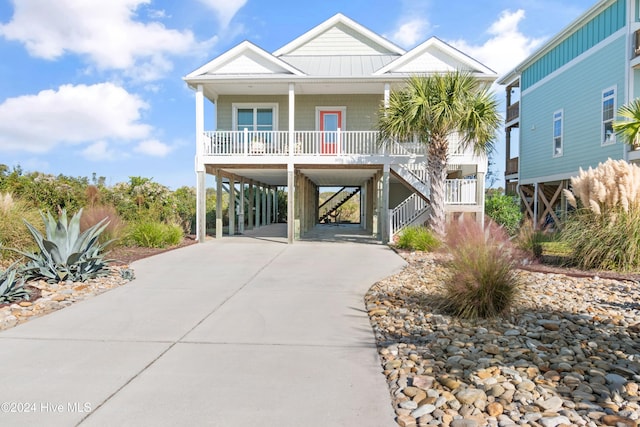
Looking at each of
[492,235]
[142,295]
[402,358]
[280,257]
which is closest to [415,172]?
[280,257]

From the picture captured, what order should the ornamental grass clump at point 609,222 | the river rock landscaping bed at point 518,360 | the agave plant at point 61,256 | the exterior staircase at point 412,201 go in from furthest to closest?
the exterior staircase at point 412,201 < the ornamental grass clump at point 609,222 < the agave plant at point 61,256 < the river rock landscaping bed at point 518,360

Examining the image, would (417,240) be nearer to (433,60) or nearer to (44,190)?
(433,60)

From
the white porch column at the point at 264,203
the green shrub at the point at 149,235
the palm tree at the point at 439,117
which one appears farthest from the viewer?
the white porch column at the point at 264,203

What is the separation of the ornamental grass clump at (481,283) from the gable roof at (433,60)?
11.0 m

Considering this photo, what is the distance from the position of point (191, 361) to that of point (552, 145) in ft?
64.0

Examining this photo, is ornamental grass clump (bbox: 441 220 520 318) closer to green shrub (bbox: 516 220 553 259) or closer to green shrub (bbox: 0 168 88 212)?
green shrub (bbox: 516 220 553 259)

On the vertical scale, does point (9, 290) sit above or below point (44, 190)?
below

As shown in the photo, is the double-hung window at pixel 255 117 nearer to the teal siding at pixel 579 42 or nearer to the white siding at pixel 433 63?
the white siding at pixel 433 63

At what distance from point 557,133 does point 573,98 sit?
1724 mm

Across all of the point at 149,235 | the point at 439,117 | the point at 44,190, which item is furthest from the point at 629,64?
the point at 44,190

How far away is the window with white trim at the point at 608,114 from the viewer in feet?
49.0

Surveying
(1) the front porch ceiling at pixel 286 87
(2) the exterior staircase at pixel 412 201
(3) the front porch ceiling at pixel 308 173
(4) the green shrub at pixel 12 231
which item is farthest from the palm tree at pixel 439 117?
(4) the green shrub at pixel 12 231

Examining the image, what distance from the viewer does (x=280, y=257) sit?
11.4 metres

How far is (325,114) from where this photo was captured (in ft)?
57.6
